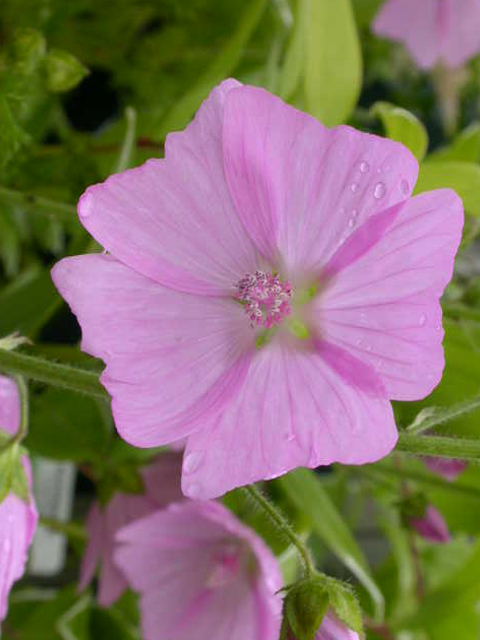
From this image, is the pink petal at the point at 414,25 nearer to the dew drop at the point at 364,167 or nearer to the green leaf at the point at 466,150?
the green leaf at the point at 466,150

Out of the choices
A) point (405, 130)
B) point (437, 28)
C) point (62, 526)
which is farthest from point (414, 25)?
point (62, 526)

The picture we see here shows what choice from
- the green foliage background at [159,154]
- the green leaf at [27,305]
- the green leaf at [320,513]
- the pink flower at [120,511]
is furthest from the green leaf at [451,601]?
the green leaf at [27,305]

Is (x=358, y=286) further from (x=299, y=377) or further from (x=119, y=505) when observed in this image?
(x=119, y=505)

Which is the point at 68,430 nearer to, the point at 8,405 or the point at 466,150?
the point at 8,405

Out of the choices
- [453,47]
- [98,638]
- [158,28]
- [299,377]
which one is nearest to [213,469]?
[299,377]

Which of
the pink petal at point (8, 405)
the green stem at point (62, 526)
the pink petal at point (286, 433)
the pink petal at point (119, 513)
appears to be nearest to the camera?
the pink petal at point (286, 433)

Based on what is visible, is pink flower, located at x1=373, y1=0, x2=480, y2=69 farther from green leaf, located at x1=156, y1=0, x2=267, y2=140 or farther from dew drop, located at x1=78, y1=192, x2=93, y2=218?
dew drop, located at x1=78, y1=192, x2=93, y2=218
